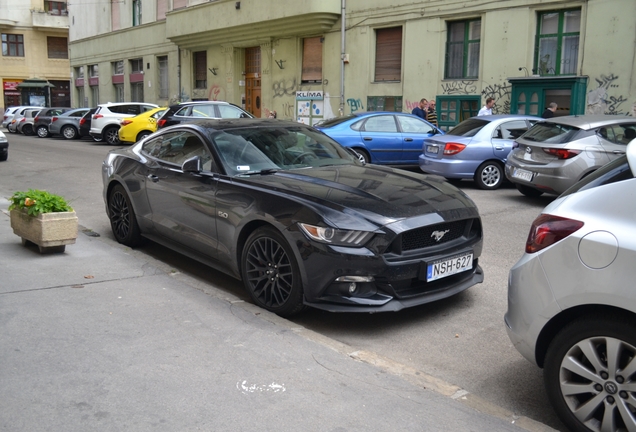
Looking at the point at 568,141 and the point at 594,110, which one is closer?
the point at 568,141

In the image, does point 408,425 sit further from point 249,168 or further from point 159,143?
point 159,143

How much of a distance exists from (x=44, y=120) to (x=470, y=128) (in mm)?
25393

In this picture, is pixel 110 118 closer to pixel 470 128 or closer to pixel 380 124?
pixel 380 124

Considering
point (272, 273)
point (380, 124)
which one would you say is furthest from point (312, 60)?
point (272, 273)

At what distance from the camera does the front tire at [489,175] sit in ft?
42.7

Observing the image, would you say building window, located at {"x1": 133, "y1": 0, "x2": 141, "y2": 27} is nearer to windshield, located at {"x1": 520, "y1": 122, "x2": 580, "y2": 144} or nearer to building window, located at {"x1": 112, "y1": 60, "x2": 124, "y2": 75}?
building window, located at {"x1": 112, "y1": 60, "x2": 124, "y2": 75}

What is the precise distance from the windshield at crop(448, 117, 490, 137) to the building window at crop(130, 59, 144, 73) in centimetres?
2703

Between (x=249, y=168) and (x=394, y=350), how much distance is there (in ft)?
7.46

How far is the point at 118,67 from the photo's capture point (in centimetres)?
3969

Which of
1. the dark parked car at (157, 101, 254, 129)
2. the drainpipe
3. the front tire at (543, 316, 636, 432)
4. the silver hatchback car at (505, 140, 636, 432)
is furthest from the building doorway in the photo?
the front tire at (543, 316, 636, 432)

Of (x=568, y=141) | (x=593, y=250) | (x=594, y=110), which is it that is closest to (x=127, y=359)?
(x=593, y=250)

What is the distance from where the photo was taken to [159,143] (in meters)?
7.44

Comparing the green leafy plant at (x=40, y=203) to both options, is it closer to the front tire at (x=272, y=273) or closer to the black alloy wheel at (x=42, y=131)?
the front tire at (x=272, y=273)

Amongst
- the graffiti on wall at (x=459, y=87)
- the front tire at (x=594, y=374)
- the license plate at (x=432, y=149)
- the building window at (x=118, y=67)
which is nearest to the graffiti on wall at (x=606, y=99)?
the graffiti on wall at (x=459, y=87)
